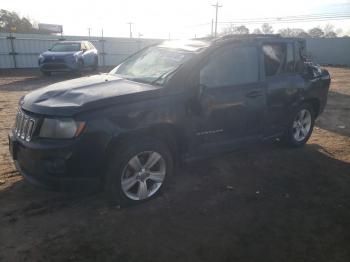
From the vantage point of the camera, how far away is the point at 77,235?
11.5ft

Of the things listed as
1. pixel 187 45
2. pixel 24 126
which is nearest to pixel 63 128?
pixel 24 126

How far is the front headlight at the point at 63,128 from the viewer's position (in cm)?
356

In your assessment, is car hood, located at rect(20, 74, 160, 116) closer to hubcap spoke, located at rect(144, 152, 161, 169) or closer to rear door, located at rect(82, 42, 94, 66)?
hubcap spoke, located at rect(144, 152, 161, 169)

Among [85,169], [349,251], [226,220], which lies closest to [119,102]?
[85,169]

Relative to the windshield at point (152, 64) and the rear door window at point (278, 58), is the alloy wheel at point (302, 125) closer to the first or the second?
the rear door window at point (278, 58)

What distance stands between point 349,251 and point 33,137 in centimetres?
332

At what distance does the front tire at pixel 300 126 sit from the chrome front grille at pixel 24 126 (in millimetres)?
4093

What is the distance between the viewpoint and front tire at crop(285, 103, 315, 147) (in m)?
6.10

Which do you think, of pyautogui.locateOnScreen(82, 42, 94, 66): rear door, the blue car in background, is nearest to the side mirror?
the blue car in background

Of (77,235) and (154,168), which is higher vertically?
(154,168)

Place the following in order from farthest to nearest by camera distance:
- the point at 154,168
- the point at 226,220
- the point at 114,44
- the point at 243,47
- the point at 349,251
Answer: the point at 114,44
the point at 243,47
the point at 154,168
the point at 226,220
the point at 349,251

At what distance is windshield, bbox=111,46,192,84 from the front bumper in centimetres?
136

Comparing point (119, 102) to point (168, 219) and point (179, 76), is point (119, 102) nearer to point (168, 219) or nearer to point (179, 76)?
point (179, 76)

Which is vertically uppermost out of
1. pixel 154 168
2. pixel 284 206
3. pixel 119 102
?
pixel 119 102
